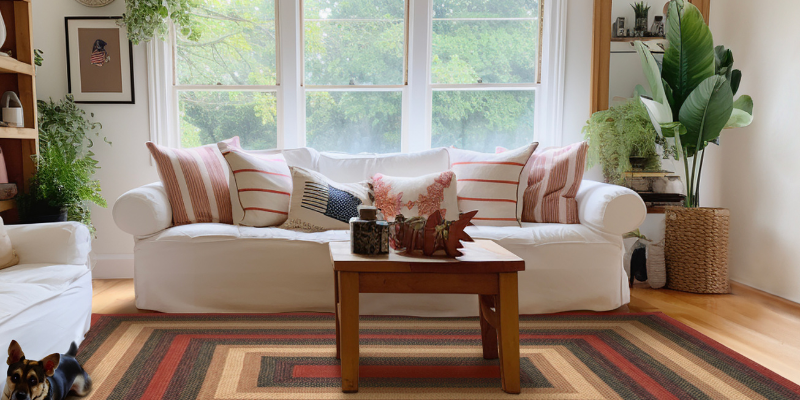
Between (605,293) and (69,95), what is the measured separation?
3.46m

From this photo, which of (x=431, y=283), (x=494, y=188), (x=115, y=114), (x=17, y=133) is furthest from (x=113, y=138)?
(x=431, y=283)

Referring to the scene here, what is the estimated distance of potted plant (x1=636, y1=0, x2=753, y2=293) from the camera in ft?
9.98

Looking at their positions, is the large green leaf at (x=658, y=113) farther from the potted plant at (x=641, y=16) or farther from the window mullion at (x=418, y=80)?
the window mullion at (x=418, y=80)

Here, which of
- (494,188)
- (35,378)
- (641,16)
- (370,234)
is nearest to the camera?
(35,378)

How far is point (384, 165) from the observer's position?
321cm

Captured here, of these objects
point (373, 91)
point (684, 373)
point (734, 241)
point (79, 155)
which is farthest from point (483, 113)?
point (79, 155)

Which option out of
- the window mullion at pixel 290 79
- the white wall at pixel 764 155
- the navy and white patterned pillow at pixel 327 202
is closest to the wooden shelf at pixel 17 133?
the window mullion at pixel 290 79

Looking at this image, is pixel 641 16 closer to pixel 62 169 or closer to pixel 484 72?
pixel 484 72

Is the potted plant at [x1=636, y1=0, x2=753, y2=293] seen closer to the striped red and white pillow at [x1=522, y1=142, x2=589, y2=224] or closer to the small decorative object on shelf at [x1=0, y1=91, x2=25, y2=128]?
the striped red and white pillow at [x1=522, y1=142, x2=589, y2=224]

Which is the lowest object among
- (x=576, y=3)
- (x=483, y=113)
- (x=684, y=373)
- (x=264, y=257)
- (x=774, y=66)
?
(x=684, y=373)

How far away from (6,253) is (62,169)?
1.09 metres

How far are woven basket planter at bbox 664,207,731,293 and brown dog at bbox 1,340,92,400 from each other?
10.4ft

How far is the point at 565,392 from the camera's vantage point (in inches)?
67.1

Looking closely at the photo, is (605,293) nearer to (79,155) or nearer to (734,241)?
(734,241)
